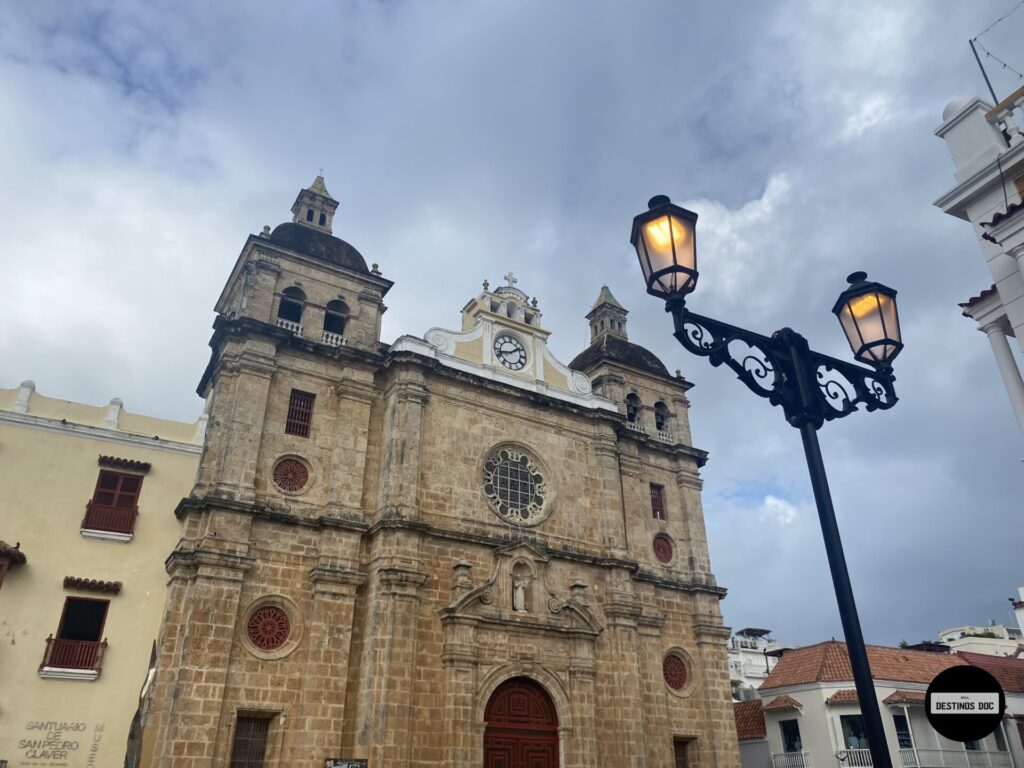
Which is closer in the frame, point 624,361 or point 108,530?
point 108,530

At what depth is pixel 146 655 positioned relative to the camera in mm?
17500

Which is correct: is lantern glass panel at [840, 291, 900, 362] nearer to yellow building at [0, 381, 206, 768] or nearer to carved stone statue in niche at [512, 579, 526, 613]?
carved stone statue in niche at [512, 579, 526, 613]

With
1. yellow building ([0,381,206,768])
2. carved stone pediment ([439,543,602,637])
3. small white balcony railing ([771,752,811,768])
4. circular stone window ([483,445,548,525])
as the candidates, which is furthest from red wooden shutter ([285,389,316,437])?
small white balcony railing ([771,752,811,768])

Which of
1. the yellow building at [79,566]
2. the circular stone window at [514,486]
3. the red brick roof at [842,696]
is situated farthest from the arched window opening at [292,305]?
the red brick roof at [842,696]

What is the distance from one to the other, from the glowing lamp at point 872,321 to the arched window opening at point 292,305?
1767 cm

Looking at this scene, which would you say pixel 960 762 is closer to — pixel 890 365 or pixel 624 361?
pixel 624 361

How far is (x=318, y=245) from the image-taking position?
23.5 meters

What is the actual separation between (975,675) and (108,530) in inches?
734

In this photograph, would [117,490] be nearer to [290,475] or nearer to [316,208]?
[290,475]

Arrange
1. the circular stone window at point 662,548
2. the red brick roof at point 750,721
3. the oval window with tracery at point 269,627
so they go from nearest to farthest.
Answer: the oval window with tracery at point 269,627 < the circular stone window at point 662,548 < the red brick roof at point 750,721

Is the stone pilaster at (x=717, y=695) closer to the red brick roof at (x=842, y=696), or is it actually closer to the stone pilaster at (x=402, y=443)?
the red brick roof at (x=842, y=696)

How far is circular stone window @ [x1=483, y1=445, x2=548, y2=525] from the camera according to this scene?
22344 mm

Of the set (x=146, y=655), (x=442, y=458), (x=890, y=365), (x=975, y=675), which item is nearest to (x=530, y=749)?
(x=442, y=458)

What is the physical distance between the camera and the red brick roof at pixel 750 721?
29.5 m
